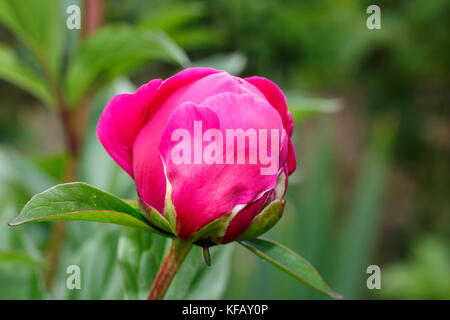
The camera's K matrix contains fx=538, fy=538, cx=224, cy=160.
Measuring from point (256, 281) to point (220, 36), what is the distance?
0.84m

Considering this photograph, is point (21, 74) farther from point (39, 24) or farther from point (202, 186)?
point (202, 186)

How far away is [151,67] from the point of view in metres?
1.82

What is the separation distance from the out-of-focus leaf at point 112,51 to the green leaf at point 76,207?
18 cm

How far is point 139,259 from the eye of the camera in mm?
298

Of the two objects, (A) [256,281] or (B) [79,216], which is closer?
(B) [79,216]

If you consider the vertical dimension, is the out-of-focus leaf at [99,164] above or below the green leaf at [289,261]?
above

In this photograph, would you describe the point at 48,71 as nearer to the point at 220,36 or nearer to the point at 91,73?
the point at 91,73

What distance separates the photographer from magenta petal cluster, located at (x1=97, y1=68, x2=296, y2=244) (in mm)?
210

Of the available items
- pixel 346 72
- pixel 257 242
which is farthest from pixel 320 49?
pixel 257 242

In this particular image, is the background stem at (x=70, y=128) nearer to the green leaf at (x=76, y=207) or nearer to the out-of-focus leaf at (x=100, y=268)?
the out-of-focus leaf at (x=100, y=268)

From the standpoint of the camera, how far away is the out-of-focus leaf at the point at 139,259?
29 cm

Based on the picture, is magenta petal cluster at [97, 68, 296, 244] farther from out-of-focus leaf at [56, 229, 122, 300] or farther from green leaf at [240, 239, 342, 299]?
out-of-focus leaf at [56, 229, 122, 300]

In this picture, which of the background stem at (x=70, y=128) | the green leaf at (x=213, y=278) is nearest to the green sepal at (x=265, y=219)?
the green leaf at (x=213, y=278)

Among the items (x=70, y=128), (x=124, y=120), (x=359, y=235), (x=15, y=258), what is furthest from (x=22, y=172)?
(x=359, y=235)
